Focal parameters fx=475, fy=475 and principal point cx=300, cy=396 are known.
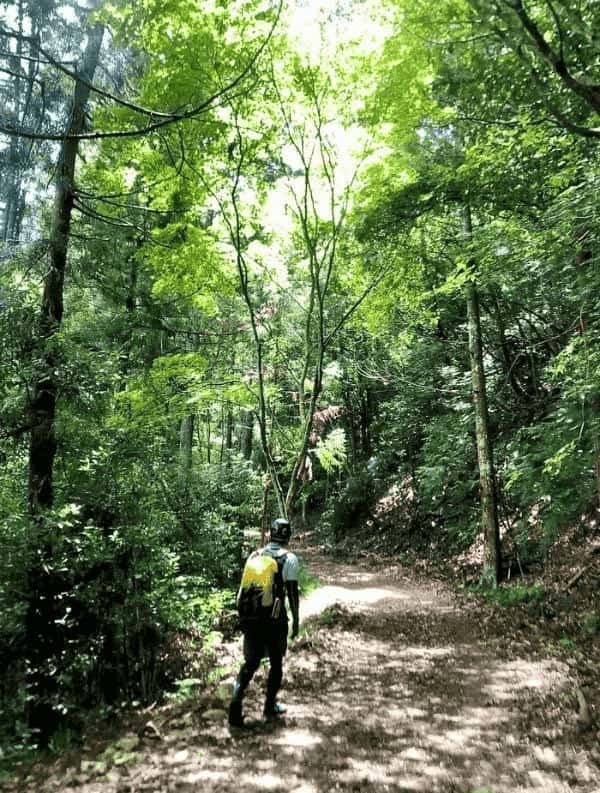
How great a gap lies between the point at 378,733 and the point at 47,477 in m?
5.13

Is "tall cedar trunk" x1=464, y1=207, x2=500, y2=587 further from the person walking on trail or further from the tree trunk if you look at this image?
the tree trunk

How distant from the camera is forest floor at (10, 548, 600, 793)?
3.60 metres

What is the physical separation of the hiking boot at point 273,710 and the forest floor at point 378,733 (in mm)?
94

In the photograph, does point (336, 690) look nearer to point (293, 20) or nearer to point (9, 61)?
point (9, 61)

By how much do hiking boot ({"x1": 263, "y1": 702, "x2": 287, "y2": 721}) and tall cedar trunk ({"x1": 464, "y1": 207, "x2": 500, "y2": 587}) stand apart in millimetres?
6944

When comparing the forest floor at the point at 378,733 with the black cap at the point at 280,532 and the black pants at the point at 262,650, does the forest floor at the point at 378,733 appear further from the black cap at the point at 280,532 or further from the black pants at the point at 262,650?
the black cap at the point at 280,532

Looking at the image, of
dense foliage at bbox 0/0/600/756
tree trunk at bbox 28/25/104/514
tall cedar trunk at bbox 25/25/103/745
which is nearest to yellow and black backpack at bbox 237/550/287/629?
dense foliage at bbox 0/0/600/756

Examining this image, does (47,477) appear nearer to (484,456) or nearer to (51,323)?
(51,323)

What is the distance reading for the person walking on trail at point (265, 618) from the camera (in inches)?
172

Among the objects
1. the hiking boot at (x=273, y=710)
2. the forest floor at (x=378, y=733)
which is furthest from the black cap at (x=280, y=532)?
the forest floor at (x=378, y=733)

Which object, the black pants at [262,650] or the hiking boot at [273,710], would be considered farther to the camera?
the hiking boot at [273,710]

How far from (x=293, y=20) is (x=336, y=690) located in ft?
25.9

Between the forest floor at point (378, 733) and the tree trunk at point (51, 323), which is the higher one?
the tree trunk at point (51, 323)

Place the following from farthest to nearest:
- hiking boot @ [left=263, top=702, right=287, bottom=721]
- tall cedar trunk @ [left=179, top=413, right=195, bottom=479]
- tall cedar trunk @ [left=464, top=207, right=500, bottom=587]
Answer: tall cedar trunk @ [left=179, top=413, right=195, bottom=479] → tall cedar trunk @ [left=464, top=207, right=500, bottom=587] → hiking boot @ [left=263, top=702, right=287, bottom=721]
